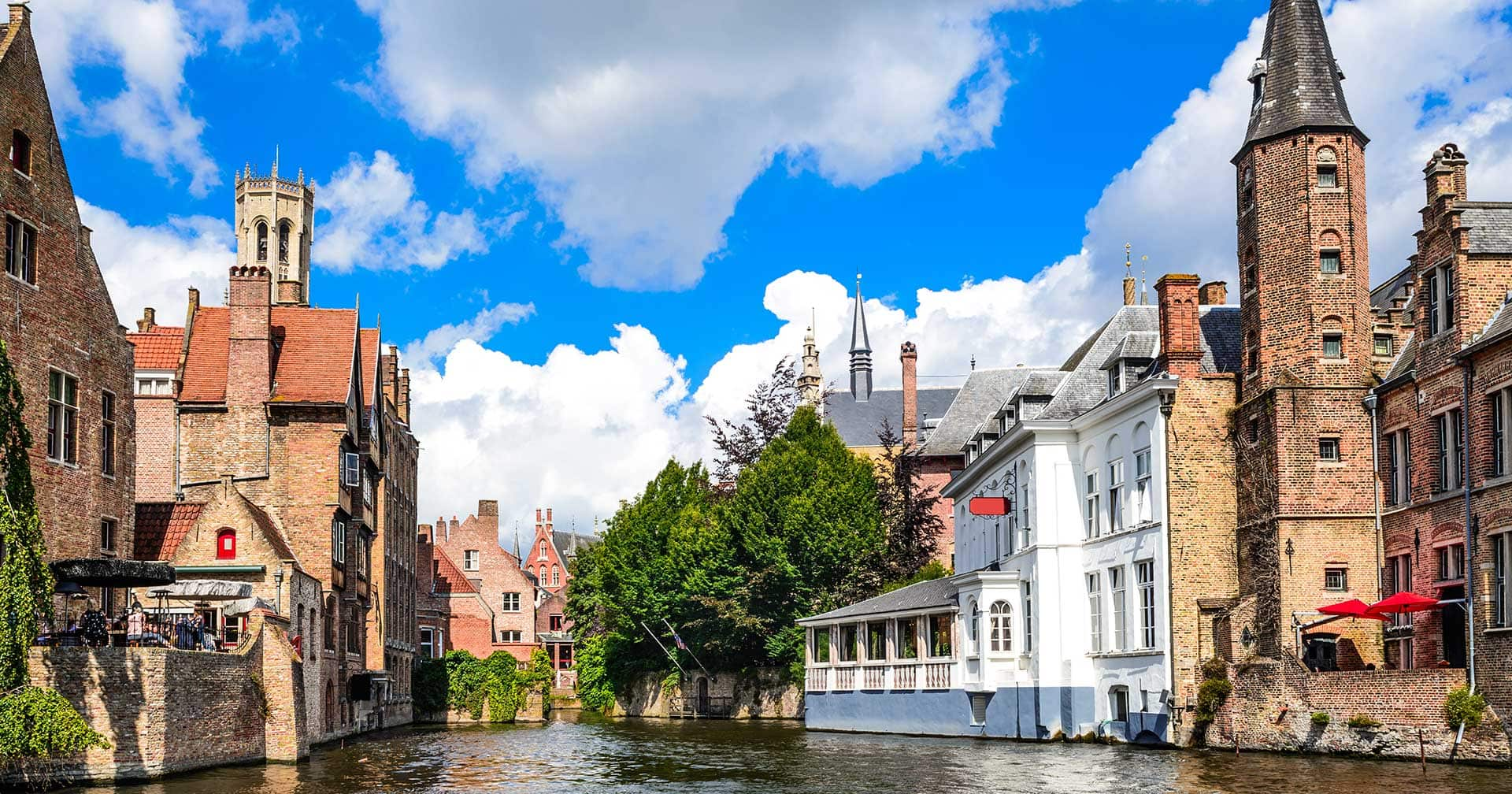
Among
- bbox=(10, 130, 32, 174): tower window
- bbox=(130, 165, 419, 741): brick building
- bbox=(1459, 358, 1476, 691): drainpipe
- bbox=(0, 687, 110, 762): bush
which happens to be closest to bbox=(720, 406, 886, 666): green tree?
bbox=(130, 165, 419, 741): brick building

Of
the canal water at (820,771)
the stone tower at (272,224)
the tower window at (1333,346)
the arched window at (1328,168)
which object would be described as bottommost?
the canal water at (820,771)

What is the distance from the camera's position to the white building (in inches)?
1542

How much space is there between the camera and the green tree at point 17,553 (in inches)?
1040

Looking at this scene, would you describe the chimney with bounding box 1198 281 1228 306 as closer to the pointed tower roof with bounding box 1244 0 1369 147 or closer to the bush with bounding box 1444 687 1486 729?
the pointed tower roof with bounding box 1244 0 1369 147

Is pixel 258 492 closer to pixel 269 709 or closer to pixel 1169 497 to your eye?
pixel 269 709

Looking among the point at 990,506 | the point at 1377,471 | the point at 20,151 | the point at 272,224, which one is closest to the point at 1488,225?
the point at 1377,471

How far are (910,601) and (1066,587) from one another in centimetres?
821

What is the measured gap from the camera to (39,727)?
2658cm

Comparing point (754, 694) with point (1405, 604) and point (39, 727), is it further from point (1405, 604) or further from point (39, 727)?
point (39, 727)

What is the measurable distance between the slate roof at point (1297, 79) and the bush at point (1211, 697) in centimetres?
1393

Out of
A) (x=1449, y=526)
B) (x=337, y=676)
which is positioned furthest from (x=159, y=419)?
(x=1449, y=526)

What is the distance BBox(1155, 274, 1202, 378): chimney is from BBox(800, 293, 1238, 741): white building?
0.99 metres

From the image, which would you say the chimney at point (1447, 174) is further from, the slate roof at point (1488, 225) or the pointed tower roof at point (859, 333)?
the pointed tower roof at point (859, 333)

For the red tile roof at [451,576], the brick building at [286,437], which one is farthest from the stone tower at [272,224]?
the brick building at [286,437]
